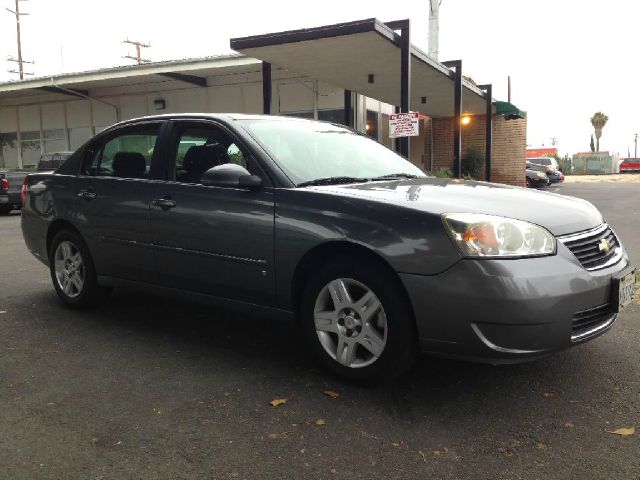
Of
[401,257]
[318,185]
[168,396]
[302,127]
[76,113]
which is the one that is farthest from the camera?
[76,113]

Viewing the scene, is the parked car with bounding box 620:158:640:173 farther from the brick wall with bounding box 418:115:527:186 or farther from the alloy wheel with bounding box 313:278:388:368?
the alloy wheel with bounding box 313:278:388:368

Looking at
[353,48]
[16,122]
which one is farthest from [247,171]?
[16,122]

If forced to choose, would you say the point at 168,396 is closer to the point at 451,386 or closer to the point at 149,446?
the point at 149,446

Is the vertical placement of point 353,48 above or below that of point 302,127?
above

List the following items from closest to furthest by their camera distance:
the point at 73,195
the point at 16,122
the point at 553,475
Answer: the point at 553,475 → the point at 73,195 → the point at 16,122

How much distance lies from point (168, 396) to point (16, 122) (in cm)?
2815

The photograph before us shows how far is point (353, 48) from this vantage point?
11.4 meters

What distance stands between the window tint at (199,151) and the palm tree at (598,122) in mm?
89658

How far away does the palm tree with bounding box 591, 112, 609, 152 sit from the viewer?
82438 mm

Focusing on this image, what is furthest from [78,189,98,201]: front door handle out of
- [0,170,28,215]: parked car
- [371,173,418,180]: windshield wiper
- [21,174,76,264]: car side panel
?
[0,170,28,215]: parked car

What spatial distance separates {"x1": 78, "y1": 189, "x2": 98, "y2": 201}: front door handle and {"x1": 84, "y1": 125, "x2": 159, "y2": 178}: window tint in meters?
0.17

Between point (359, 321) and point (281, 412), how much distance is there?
24.6 inches

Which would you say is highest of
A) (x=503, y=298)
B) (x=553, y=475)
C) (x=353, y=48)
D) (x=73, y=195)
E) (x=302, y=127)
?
(x=353, y=48)

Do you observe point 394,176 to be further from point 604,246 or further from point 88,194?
point 88,194
